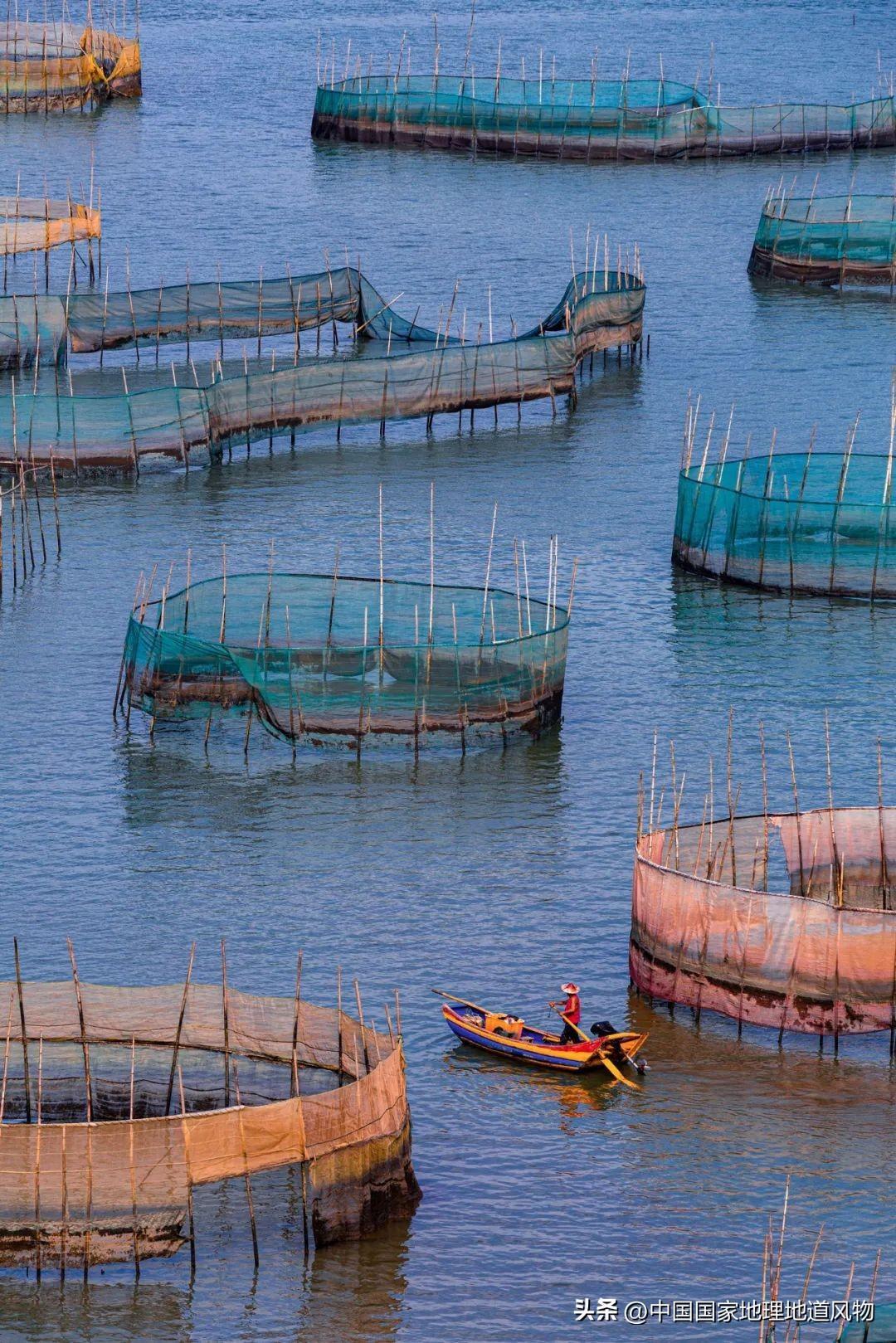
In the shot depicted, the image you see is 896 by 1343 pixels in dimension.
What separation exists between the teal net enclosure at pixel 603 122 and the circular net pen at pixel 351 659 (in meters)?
67.3

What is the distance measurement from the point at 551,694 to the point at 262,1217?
21.5 meters

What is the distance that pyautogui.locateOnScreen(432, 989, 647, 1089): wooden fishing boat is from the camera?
4528 cm

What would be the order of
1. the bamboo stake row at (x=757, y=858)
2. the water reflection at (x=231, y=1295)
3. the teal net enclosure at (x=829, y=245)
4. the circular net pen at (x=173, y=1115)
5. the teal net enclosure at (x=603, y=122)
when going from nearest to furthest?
1. the circular net pen at (x=173, y=1115)
2. the water reflection at (x=231, y=1295)
3. the bamboo stake row at (x=757, y=858)
4. the teal net enclosure at (x=829, y=245)
5. the teal net enclosure at (x=603, y=122)

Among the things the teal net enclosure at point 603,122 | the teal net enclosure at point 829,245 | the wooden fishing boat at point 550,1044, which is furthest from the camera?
the teal net enclosure at point 603,122

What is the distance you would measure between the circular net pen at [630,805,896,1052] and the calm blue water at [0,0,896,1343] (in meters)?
0.86

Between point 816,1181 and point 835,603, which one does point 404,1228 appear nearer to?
point 816,1181

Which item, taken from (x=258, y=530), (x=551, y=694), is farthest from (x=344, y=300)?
(x=551, y=694)

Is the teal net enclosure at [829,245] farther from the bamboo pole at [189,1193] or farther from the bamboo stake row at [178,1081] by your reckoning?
the bamboo pole at [189,1193]

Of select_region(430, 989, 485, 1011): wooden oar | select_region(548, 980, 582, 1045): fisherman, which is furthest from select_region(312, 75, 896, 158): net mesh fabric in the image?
select_region(548, 980, 582, 1045): fisherman

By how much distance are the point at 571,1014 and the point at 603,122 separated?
281 feet

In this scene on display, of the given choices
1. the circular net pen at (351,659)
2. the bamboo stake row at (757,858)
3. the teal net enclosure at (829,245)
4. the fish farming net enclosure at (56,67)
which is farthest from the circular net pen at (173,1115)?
the fish farming net enclosure at (56,67)

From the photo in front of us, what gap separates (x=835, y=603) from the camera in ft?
228

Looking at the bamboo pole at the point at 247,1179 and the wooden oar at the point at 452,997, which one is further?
the wooden oar at the point at 452,997

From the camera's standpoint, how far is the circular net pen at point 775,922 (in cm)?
4481
